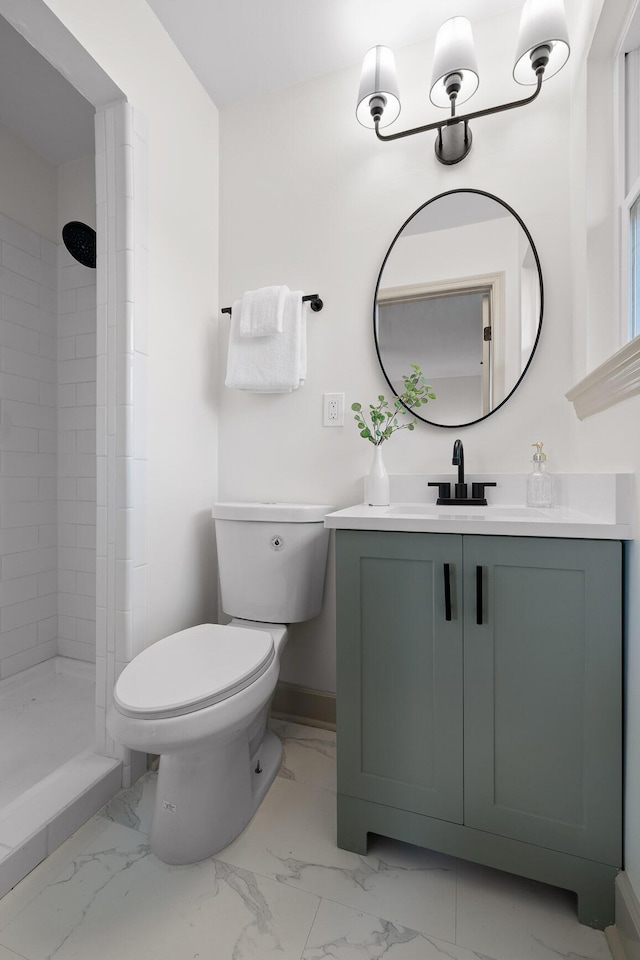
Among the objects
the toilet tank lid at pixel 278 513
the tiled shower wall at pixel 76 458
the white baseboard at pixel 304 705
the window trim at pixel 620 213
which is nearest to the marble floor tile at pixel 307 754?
the white baseboard at pixel 304 705

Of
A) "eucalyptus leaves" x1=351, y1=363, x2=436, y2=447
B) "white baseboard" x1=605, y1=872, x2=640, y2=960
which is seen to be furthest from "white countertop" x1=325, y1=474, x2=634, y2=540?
"white baseboard" x1=605, y1=872, x2=640, y2=960

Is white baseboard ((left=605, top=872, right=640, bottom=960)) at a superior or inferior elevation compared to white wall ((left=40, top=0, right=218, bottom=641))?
inferior

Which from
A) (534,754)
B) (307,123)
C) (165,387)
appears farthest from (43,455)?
(534,754)

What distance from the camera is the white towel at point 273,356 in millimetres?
1578

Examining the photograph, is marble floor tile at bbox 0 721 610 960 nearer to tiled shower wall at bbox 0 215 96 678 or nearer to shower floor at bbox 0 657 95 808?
shower floor at bbox 0 657 95 808

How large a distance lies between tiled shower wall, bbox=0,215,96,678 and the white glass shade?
1.40 meters

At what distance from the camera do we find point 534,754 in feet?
3.11

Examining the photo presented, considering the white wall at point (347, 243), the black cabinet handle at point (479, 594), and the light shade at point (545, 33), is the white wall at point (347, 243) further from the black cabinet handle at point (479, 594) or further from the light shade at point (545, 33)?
the black cabinet handle at point (479, 594)

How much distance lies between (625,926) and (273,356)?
5.41 feet

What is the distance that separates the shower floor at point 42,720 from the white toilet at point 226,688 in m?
0.54

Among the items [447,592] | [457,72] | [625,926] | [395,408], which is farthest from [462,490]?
[457,72]

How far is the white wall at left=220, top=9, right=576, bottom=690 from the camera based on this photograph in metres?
1.40

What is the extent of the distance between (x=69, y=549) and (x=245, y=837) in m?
1.48

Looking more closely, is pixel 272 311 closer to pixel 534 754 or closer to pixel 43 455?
Result: pixel 43 455
